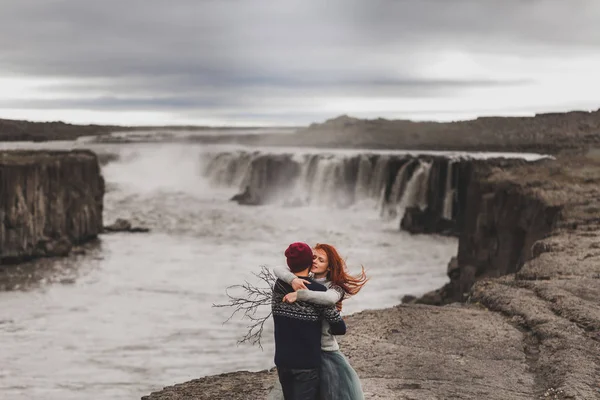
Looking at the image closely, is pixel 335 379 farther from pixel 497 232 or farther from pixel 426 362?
pixel 497 232

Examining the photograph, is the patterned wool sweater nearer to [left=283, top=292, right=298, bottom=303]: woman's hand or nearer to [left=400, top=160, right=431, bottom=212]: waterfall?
[left=283, top=292, right=298, bottom=303]: woman's hand

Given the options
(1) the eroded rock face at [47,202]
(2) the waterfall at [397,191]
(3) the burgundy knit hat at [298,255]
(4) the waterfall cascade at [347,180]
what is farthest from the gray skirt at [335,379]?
(2) the waterfall at [397,191]

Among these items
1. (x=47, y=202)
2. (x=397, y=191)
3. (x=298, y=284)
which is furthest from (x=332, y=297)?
(x=397, y=191)

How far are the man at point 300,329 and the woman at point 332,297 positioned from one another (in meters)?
0.08

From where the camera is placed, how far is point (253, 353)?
1669 cm

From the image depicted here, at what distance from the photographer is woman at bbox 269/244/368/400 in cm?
569

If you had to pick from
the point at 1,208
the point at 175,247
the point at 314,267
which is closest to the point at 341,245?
the point at 175,247

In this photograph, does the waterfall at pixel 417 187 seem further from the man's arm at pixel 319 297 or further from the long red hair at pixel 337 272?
the man's arm at pixel 319 297

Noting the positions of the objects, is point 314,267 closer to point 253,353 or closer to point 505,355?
point 505,355

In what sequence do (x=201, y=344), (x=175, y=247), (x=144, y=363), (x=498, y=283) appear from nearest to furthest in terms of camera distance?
(x=498, y=283) < (x=144, y=363) < (x=201, y=344) < (x=175, y=247)

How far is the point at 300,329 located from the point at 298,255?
0.53 metres

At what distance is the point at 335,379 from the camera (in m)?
5.83

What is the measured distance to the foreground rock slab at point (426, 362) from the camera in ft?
25.8

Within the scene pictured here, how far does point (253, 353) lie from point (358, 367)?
8481 mm
